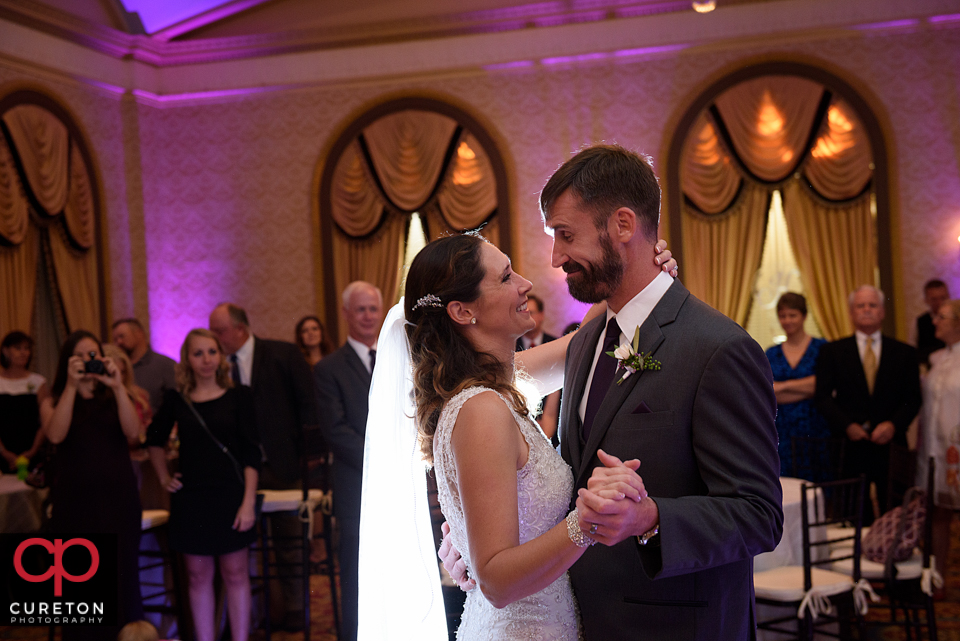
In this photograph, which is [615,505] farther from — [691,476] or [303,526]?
[303,526]

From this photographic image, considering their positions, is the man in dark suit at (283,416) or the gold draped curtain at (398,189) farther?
the gold draped curtain at (398,189)

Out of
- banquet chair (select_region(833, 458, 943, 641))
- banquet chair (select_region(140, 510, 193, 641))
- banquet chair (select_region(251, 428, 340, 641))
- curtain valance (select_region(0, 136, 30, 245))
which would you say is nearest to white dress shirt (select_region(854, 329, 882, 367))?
banquet chair (select_region(833, 458, 943, 641))

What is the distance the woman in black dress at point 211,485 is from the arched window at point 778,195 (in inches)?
198

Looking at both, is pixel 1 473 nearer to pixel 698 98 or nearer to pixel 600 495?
pixel 600 495


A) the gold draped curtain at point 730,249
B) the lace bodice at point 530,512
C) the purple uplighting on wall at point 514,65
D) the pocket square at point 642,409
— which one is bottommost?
the lace bodice at point 530,512

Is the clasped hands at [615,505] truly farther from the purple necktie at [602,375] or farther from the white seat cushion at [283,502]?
the white seat cushion at [283,502]

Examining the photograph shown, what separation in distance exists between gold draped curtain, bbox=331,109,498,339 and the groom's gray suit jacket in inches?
268

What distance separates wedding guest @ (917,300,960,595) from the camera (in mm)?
4984

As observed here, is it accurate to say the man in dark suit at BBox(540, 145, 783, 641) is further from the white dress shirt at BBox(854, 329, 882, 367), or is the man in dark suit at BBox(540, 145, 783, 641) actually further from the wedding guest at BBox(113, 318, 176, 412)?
the wedding guest at BBox(113, 318, 176, 412)

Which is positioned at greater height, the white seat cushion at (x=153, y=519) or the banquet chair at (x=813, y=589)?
the white seat cushion at (x=153, y=519)

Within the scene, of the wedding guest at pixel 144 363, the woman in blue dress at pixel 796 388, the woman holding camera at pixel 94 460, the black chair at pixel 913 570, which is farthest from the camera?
the wedding guest at pixel 144 363

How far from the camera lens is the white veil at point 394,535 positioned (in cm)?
261

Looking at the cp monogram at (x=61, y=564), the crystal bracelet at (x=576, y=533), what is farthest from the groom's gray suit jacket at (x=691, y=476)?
the cp monogram at (x=61, y=564)

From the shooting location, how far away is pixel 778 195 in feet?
27.0
